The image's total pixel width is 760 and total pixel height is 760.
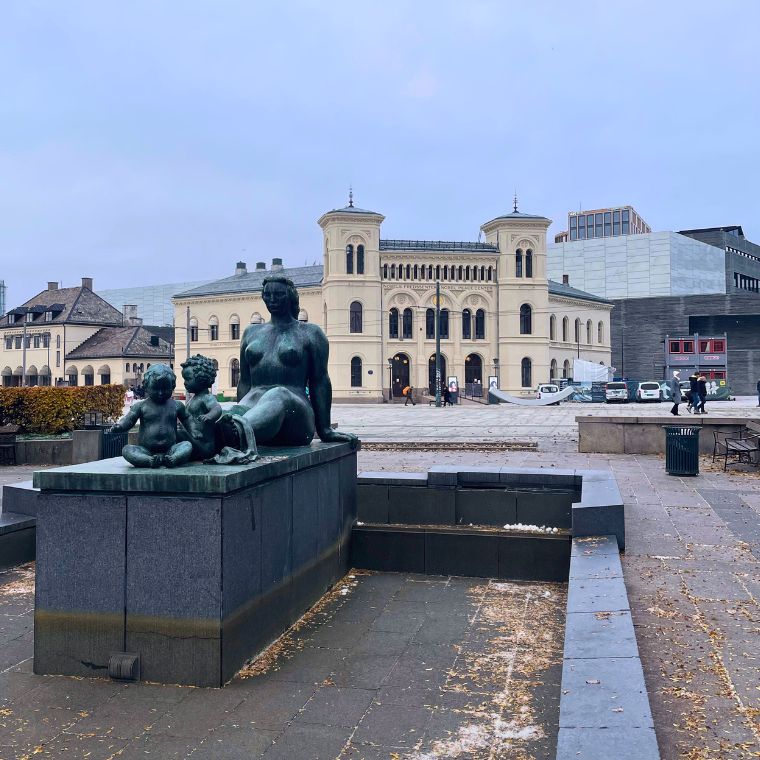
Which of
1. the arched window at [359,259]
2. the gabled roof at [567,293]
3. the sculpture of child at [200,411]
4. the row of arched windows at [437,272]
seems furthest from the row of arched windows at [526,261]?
the sculpture of child at [200,411]

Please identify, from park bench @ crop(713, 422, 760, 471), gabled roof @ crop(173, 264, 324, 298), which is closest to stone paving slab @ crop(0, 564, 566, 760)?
park bench @ crop(713, 422, 760, 471)

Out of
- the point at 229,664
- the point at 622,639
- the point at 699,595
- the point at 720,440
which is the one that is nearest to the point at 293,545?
the point at 229,664

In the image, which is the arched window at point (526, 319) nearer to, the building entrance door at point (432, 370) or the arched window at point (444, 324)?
the arched window at point (444, 324)

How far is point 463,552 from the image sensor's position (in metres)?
7.49

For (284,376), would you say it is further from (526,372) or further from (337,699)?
(526,372)

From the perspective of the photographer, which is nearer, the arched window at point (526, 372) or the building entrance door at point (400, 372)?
the building entrance door at point (400, 372)

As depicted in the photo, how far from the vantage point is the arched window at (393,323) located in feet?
215

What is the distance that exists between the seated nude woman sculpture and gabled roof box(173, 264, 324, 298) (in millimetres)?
63286

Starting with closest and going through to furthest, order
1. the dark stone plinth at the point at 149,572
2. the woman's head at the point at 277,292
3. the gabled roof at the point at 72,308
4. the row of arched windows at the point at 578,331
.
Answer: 1. the dark stone plinth at the point at 149,572
2. the woman's head at the point at 277,292
3. the row of arched windows at the point at 578,331
4. the gabled roof at the point at 72,308

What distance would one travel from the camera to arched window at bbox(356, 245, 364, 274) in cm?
6456

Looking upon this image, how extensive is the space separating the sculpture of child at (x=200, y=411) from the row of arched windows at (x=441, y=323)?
196ft

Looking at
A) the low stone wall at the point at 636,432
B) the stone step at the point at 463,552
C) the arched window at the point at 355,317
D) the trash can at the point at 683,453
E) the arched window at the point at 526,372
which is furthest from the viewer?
the arched window at the point at 526,372

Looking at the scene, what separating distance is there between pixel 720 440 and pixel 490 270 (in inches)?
1990

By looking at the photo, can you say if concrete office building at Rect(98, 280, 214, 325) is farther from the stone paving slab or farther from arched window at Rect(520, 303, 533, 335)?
the stone paving slab
